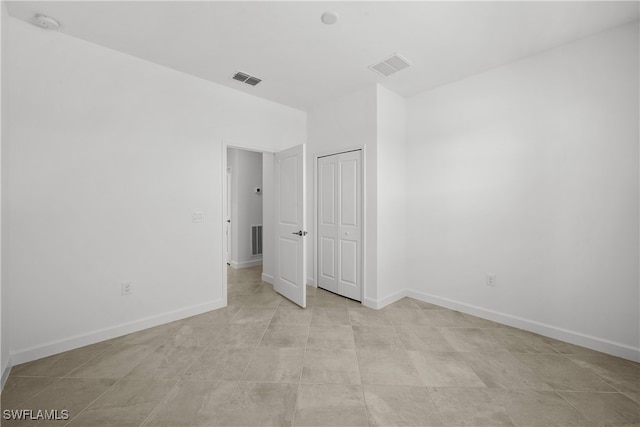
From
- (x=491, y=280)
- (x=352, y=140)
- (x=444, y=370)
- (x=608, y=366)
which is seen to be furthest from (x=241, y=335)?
(x=608, y=366)

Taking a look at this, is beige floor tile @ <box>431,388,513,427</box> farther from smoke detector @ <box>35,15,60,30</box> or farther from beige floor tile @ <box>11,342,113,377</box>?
smoke detector @ <box>35,15,60,30</box>

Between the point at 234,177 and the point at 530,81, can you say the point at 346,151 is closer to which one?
the point at 530,81

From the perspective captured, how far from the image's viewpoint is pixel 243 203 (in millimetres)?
5266

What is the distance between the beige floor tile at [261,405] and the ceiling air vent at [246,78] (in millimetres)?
3022

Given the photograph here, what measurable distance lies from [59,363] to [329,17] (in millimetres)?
3493

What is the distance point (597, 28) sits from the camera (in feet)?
7.29

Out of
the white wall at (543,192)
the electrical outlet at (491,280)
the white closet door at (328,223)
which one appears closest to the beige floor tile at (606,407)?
the white wall at (543,192)

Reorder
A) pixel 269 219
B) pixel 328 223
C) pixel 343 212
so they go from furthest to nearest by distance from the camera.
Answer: pixel 269 219
pixel 328 223
pixel 343 212

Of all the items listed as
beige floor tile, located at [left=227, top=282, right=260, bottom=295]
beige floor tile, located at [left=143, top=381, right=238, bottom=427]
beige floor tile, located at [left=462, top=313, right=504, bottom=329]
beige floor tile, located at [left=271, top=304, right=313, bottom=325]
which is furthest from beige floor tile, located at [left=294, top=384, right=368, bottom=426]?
beige floor tile, located at [left=227, top=282, right=260, bottom=295]

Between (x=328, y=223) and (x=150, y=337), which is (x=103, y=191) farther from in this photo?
(x=328, y=223)

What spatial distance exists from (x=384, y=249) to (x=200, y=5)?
298 cm

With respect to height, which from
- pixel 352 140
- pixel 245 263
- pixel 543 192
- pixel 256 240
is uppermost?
pixel 352 140

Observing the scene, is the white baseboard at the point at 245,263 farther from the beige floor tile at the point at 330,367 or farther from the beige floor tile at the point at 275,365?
the beige floor tile at the point at 330,367

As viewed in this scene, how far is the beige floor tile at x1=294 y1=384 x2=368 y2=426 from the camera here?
154 cm
